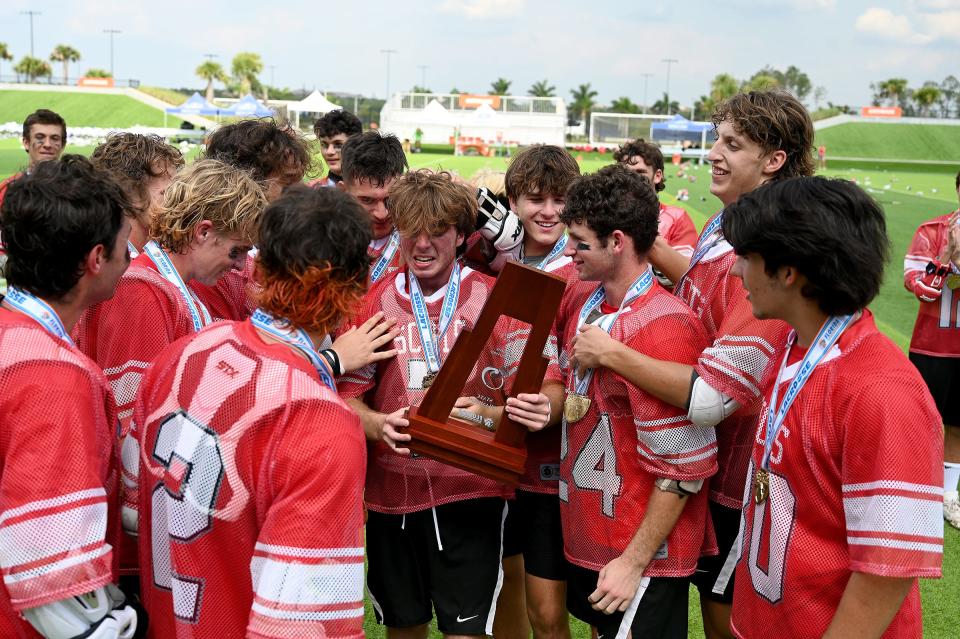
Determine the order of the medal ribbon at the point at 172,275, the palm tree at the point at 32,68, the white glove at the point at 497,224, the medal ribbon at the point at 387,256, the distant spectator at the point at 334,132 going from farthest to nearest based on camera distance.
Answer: the palm tree at the point at 32,68 < the distant spectator at the point at 334,132 < the medal ribbon at the point at 387,256 < the white glove at the point at 497,224 < the medal ribbon at the point at 172,275

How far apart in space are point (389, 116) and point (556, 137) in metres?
15.1

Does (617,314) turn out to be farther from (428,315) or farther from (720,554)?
(720,554)

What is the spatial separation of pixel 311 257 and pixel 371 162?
225cm

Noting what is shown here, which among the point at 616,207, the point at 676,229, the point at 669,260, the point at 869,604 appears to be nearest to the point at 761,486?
the point at 869,604

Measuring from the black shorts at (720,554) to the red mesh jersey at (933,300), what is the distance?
4130mm

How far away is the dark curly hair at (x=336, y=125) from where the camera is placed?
23.1ft

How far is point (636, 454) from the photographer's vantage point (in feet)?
10.4

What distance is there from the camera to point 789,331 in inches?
107

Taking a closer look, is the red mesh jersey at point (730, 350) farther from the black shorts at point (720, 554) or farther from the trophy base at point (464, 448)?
the trophy base at point (464, 448)

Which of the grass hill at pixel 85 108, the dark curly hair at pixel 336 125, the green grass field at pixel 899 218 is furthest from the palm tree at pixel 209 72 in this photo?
the dark curly hair at pixel 336 125

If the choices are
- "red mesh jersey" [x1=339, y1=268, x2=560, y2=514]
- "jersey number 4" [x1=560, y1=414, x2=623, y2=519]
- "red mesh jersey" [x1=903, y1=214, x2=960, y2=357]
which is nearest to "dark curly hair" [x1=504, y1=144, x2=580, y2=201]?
"red mesh jersey" [x1=339, y1=268, x2=560, y2=514]

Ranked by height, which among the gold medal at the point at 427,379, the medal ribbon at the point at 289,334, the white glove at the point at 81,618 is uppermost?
the medal ribbon at the point at 289,334

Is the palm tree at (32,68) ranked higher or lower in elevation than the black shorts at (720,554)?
higher

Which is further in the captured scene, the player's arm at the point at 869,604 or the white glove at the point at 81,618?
the player's arm at the point at 869,604
